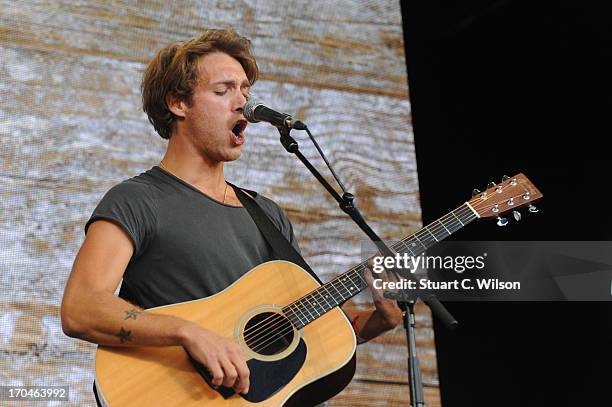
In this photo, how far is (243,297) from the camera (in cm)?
229

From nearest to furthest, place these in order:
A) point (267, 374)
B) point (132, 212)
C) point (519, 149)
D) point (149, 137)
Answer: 1. point (267, 374)
2. point (132, 212)
3. point (149, 137)
4. point (519, 149)

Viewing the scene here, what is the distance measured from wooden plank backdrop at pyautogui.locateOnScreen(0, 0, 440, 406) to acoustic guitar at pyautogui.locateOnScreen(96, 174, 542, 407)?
0.69 m

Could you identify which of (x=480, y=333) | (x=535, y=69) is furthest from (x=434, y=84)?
(x=480, y=333)

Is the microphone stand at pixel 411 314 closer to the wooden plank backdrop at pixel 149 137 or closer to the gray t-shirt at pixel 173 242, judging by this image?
the gray t-shirt at pixel 173 242

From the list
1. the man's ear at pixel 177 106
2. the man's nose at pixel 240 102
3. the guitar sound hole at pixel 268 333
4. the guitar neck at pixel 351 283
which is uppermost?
the man's nose at pixel 240 102

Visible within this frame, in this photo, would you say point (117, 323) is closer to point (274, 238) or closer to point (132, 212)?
point (132, 212)

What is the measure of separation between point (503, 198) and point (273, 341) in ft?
2.51

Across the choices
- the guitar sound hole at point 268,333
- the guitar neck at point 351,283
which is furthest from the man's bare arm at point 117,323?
the guitar neck at point 351,283

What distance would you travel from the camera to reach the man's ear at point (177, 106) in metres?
2.65

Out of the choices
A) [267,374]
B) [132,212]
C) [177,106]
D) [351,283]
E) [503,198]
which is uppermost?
[177,106]

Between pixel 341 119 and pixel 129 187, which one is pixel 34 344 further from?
pixel 341 119

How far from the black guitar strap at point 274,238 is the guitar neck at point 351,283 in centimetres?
9

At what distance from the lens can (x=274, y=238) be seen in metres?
2.51

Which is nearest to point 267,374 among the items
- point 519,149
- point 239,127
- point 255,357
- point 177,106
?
point 255,357
